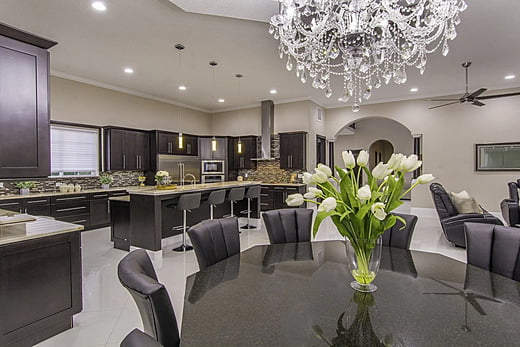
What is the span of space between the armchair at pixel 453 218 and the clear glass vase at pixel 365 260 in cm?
372

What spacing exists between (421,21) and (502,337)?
123 inches

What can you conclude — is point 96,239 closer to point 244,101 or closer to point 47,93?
point 47,93

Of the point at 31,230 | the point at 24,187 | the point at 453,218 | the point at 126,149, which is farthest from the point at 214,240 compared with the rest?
the point at 126,149

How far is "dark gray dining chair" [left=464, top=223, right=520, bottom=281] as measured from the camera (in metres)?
1.73

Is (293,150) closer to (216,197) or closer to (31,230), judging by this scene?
(216,197)

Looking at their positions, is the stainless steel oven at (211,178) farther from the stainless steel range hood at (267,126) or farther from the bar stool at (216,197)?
the bar stool at (216,197)

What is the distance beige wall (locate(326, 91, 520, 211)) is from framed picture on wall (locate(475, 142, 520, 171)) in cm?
10

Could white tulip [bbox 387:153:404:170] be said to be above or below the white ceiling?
below

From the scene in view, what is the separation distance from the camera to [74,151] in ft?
19.5

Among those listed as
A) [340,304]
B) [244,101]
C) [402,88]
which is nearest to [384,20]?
[340,304]

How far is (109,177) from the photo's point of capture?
6453 mm

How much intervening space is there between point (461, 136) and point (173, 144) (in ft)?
23.8

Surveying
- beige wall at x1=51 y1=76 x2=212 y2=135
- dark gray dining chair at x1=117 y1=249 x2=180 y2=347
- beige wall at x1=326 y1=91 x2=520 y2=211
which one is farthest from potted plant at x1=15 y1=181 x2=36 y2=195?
beige wall at x1=326 y1=91 x2=520 y2=211

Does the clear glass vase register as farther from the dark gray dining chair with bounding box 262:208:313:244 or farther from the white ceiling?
the white ceiling
